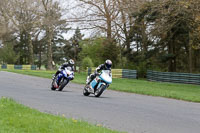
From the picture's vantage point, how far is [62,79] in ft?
59.2

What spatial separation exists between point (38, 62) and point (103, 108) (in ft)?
263

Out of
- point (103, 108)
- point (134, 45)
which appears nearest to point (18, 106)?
point (103, 108)

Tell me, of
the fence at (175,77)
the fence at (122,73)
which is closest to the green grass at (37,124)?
the fence at (175,77)

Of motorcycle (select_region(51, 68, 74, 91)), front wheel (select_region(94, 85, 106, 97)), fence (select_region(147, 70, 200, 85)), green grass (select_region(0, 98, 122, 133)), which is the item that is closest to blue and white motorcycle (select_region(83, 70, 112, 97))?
front wheel (select_region(94, 85, 106, 97))

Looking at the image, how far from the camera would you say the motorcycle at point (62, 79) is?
1736 cm

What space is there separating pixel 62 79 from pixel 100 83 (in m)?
3.53

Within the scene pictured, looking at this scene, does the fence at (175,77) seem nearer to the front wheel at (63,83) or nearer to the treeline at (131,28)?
the treeline at (131,28)

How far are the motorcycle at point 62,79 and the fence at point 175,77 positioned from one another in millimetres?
20055

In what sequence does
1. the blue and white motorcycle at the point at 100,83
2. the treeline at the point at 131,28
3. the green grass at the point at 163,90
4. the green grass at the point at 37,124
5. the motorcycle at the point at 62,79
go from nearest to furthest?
the green grass at the point at 37,124, the blue and white motorcycle at the point at 100,83, the motorcycle at the point at 62,79, the green grass at the point at 163,90, the treeline at the point at 131,28

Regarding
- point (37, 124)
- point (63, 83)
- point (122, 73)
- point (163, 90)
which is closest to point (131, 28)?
point (122, 73)

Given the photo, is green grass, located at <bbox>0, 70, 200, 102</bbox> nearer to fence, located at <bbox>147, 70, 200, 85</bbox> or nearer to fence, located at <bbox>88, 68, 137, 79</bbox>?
fence, located at <bbox>147, 70, 200, 85</bbox>

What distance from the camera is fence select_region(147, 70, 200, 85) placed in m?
35.2

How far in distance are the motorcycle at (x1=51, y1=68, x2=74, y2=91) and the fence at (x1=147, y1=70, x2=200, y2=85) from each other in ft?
65.8

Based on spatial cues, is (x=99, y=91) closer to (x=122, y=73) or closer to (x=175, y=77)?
(x=175, y=77)
